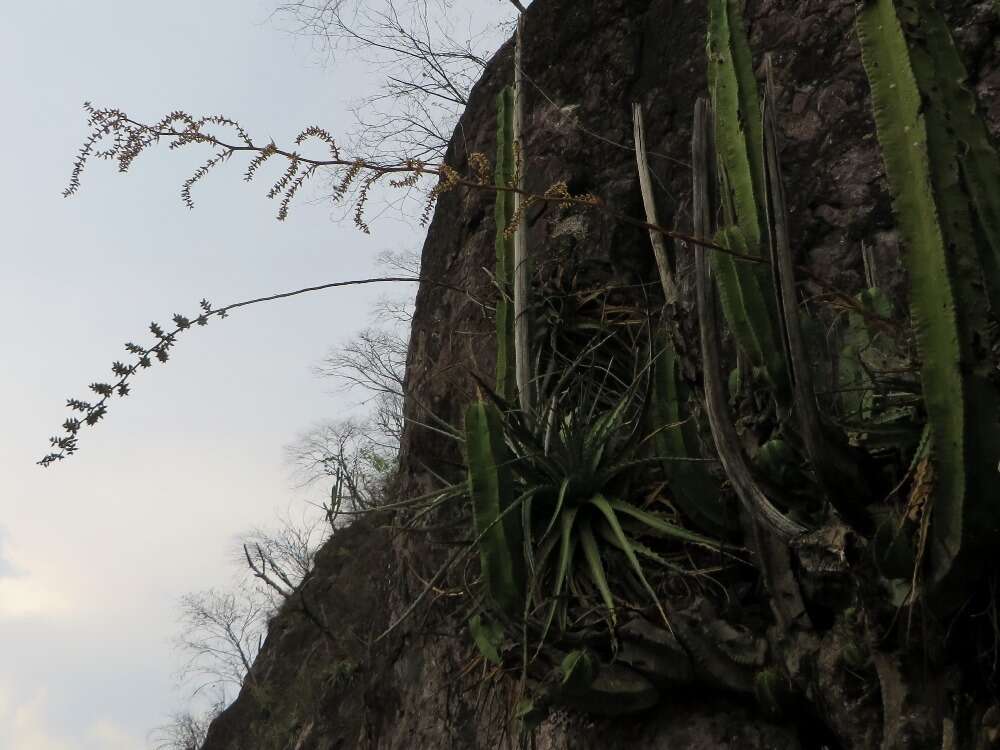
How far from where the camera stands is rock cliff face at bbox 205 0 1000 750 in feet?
12.0

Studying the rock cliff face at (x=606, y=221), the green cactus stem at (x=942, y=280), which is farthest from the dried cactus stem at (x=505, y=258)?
the green cactus stem at (x=942, y=280)

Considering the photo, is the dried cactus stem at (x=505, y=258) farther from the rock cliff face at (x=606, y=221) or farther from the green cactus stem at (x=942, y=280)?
the green cactus stem at (x=942, y=280)

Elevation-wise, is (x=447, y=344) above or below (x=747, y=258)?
above

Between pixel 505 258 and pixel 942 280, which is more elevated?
pixel 505 258

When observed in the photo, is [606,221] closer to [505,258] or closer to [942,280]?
[505,258]

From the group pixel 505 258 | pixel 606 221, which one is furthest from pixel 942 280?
pixel 606 221

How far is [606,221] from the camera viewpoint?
5012 millimetres

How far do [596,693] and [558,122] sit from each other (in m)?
3.10

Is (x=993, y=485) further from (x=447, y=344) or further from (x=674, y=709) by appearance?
(x=447, y=344)

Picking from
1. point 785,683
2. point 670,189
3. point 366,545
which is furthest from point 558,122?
point 366,545

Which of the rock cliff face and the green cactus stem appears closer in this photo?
the green cactus stem

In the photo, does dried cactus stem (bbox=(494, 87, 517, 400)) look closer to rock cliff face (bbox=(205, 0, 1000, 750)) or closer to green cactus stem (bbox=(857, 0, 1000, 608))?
rock cliff face (bbox=(205, 0, 1000, 750))

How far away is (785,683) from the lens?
316 cm

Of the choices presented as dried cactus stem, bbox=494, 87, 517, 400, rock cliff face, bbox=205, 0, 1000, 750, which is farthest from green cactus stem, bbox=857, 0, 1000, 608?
dried cactus stem, bbox=494, 87, 517, 400
